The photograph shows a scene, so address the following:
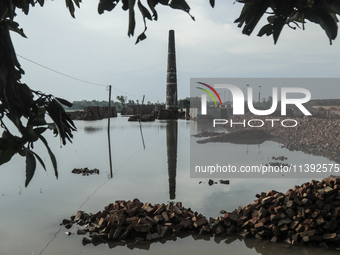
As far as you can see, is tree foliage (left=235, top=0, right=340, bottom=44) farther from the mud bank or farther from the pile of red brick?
the mud bank

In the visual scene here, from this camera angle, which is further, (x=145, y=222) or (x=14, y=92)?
(x=145, y=222)

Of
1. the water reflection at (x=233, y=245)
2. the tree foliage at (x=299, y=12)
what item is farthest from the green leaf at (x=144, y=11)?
the water reflection at (x=233, y=245)

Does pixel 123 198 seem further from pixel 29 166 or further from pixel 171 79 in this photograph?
pixel 171 79

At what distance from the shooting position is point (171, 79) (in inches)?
1801

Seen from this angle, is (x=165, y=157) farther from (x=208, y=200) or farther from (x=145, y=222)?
(x=145, y=222)

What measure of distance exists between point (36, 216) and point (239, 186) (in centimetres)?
506

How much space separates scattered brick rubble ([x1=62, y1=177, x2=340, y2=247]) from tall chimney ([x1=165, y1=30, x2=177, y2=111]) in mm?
40242

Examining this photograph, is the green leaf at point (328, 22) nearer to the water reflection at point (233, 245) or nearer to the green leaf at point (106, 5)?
the green leaf at point (106, 5)

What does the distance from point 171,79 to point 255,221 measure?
1611 inches

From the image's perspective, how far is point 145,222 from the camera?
568 centimetres

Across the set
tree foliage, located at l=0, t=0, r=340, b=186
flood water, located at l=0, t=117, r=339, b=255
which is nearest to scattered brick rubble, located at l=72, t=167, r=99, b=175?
flood water, located at l=0, t=117, r=339, b=255

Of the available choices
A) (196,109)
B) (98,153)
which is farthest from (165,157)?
(196,109)

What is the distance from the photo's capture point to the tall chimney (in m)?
44.7

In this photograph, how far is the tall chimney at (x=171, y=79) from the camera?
44.7 m
